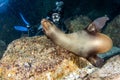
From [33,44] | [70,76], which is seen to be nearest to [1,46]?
[33,44]

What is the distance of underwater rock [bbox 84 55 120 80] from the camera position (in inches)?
127

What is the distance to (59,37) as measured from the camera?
12.6 ft

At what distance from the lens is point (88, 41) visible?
3.75 metres

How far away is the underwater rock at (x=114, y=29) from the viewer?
7406 mm

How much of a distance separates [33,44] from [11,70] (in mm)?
647

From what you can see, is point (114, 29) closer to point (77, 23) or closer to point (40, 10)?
point (77, 23)

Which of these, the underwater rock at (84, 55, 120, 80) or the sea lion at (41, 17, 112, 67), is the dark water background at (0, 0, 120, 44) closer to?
the sea lion at (41, 17, 112, 67)

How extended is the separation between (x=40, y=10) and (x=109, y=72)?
22.0 feet

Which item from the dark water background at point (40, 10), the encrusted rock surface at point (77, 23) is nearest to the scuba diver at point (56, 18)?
the encrusted rock surface at point (77, 23)

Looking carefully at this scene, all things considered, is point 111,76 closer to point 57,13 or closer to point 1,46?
point 57,13

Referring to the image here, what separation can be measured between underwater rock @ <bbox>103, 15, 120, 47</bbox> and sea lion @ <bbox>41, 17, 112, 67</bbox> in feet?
12.4

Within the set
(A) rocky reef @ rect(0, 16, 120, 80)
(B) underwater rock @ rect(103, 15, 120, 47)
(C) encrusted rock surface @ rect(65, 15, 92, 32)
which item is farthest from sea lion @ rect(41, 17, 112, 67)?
(B) underwater rock @ rect(103, 15, 120, 47)

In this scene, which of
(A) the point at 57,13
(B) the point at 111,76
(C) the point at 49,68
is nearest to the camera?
(B) the point at 111,76

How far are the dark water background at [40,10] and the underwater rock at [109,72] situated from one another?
187 inches
